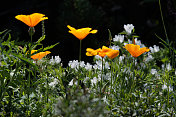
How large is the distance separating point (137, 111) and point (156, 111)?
12 centimetres

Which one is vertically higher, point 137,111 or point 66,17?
point 66,17

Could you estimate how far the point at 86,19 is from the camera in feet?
→ 12.8

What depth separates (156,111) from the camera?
168 cm

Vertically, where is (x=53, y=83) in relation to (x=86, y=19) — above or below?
below

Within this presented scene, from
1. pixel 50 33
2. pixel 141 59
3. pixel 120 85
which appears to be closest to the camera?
pixel 120 85

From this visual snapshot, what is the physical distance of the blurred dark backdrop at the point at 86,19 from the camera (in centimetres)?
355

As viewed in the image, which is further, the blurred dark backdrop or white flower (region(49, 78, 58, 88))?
the blurred dark backdrop

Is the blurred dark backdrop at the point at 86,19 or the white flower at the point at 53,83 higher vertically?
the blurred dark backdrop at the point at 86,19

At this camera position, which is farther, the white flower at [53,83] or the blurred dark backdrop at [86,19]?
the blurred dark backdrop at [86,19]

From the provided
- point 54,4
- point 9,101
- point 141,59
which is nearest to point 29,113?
point 9,101

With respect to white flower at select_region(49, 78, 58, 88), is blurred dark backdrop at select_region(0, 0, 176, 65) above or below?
above

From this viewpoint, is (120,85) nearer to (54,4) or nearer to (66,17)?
(66,17)

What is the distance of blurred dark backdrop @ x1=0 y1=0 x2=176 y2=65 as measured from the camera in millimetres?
3551

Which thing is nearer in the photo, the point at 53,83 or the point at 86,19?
the point at 53,83
